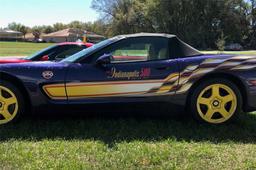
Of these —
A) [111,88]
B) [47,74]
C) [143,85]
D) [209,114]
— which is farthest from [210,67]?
[47,74]

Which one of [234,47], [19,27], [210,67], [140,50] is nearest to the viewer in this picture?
[210,67]

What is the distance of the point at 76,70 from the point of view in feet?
17.1

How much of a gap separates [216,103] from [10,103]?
2782 mm

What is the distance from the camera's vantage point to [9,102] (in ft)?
17.1

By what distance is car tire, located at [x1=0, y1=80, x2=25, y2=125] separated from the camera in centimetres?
518

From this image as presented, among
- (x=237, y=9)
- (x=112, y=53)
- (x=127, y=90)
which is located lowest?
(x=127, y=90)

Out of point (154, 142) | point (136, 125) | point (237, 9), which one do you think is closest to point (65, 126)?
point (136, 125)

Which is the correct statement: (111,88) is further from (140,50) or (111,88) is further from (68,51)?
(68,51)

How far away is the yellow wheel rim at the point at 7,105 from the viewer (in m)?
5.20

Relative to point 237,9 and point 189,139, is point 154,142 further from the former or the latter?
point 237,9

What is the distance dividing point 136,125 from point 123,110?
274mm

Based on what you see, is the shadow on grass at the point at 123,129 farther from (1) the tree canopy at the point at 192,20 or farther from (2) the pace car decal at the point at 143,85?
(1) the tree canopy at the point at 192,20

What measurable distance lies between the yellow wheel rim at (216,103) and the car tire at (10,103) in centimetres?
241

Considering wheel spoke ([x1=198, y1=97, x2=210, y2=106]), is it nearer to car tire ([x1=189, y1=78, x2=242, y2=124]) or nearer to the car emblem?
car tire ([x1=189, y1=78, x2=242, y2=124])
